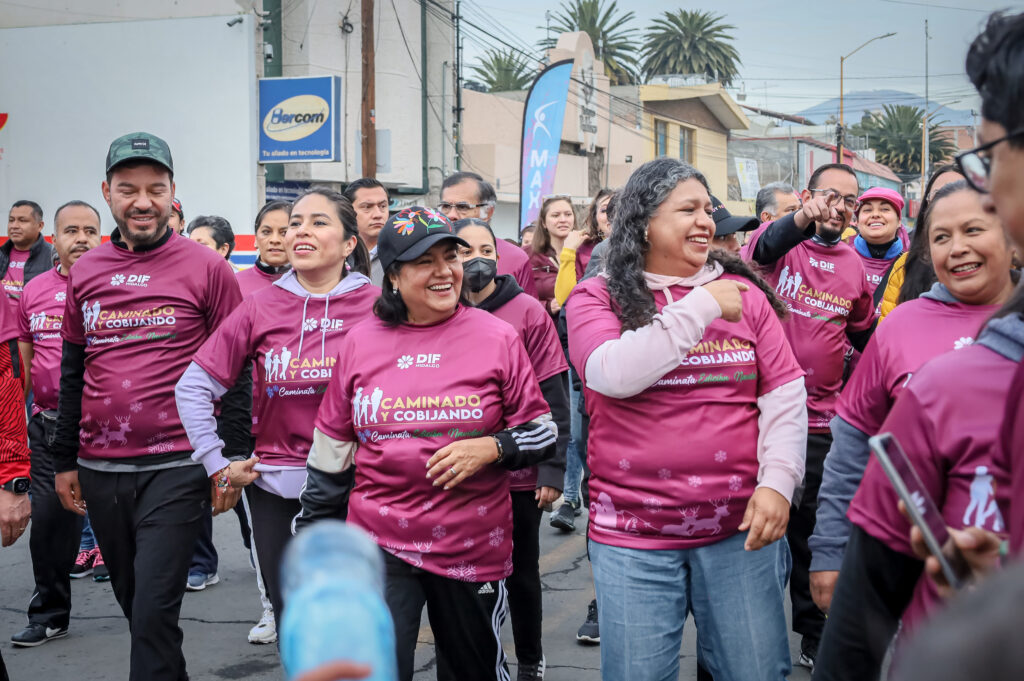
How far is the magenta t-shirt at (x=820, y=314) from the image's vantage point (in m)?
5.14

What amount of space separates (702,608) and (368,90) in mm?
19998

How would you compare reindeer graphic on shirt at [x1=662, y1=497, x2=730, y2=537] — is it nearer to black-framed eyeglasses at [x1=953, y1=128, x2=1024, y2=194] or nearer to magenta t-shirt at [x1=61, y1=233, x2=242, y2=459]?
black-framed eyeglasses at [x1=953, y1=128, x2=1024, y2=194]

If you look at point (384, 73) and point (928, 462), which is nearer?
point (928, 462)

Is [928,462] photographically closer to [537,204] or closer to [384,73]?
[537,204]

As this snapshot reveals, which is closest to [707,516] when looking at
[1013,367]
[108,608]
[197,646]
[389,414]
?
[389,414]

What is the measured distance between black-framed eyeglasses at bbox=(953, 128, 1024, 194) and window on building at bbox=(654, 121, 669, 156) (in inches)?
1731

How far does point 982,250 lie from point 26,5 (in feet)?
64.7

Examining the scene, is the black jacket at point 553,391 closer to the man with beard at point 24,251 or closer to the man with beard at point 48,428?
the man with beard at point 48,428

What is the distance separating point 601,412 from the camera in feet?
11.2

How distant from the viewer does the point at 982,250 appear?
3.35 m

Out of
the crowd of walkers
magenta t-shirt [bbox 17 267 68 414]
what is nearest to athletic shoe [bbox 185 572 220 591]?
magenta t-shirt [bbox 17 267 68 414]

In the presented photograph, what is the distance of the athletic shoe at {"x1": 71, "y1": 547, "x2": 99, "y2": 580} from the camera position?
7191 mm

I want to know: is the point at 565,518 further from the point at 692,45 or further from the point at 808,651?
the point at 692,45

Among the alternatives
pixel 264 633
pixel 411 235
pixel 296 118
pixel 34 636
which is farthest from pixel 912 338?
pixel 296 118
